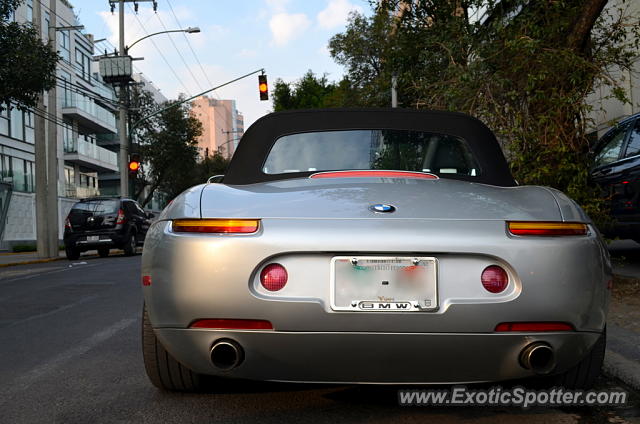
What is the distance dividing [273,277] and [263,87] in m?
23.3

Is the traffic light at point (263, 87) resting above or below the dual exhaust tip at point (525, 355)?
above

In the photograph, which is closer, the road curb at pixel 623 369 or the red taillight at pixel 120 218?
the road curb at pixel 623 369

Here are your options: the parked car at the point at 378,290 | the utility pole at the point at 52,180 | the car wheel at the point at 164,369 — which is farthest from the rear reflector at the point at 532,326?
the utility pole at the point at 52,180

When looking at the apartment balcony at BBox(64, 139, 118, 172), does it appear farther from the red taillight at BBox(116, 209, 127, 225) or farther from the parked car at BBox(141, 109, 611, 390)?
the parked car at BBox(141, 109, 611, 390)

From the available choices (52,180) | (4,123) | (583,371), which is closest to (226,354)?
(583,371)

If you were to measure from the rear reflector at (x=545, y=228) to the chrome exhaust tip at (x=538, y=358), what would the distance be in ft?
1.42

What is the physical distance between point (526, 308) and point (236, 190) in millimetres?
1369

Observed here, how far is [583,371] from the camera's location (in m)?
3.04

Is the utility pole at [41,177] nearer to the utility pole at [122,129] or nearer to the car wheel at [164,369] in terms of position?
the utility pole at [122,129]

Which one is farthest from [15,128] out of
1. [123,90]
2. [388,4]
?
[388,4]

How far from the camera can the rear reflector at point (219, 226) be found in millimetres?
2705

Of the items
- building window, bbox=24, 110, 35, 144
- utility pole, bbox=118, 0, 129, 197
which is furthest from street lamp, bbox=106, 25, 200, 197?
building window, bbox=24, 110, 35, 144

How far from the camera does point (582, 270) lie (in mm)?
2668

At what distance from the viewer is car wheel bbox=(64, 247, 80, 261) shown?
59.4 ft
